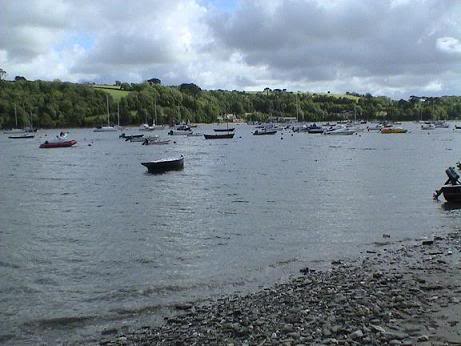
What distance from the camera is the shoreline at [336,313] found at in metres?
12.3

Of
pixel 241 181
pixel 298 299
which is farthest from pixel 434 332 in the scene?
pixel 241 181

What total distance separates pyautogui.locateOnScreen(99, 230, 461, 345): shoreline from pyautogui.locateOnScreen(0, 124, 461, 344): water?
5.13 ft

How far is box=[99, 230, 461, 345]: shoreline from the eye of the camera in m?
12.3

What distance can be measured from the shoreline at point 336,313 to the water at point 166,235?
156 cm

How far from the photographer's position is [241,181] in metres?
54.0

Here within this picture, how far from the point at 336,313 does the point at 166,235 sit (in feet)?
49.9

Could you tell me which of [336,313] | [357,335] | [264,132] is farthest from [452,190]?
[264,132]

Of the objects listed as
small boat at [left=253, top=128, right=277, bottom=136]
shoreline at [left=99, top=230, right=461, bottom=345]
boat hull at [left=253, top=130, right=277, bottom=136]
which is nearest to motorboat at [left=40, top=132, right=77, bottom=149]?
boat hull at [left=253, top=130, right=277, bottom=136]

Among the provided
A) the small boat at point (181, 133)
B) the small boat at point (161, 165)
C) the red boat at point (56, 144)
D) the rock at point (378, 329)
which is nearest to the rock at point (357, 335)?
the rock at point (378, 329)

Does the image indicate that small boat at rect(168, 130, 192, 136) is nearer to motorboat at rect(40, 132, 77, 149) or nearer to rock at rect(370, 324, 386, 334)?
motorboat at rect(40, 132, 77, 149)

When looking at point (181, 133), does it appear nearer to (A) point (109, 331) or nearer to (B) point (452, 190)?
(B) point (452, 190)

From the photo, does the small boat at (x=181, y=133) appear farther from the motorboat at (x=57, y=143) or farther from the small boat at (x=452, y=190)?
the small boat at (x=452, y=190)

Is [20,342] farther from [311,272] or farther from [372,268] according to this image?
[372,268]

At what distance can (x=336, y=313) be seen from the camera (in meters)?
13.8
